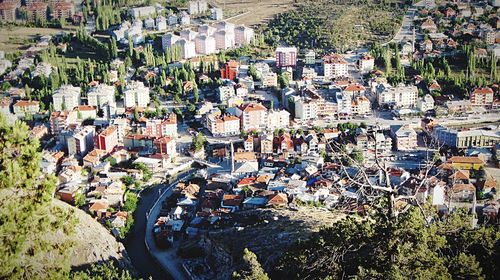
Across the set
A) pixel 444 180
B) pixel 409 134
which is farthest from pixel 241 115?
pixel 444 180

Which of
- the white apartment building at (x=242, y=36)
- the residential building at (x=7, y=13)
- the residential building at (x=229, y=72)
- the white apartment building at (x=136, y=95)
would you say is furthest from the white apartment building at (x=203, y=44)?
the residential building at (x=7, y=13)

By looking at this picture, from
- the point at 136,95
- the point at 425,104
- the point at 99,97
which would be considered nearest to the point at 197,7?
the point at 136,95

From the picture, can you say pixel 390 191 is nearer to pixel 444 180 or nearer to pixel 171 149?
pixel 444 180

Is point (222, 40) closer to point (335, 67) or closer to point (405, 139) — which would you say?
point (335, 67)

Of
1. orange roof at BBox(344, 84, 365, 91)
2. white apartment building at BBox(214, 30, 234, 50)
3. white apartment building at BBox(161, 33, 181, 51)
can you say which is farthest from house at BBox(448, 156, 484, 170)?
white apartment building at BBox(161, 33, 181, 51)

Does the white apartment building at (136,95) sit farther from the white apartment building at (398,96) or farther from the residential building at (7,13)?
A: the residential building at (7,13)

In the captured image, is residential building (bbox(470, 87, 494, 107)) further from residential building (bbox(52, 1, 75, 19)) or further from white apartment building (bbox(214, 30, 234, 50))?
residential building (bbox(52, 1, 75, 19))

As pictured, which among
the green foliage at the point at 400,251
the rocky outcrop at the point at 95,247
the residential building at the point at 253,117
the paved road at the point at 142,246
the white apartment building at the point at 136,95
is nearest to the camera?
the green foliage at the point at 400,251
